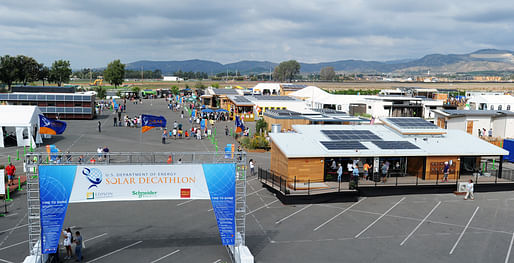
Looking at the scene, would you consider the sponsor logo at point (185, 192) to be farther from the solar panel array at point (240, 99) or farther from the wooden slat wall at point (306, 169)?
the solar panel array at point (240, 99)

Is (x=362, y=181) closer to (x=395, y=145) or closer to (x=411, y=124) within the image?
(x=395, y=145)

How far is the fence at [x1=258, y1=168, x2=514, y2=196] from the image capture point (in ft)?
71.3

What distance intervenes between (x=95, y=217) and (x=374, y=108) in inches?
1732

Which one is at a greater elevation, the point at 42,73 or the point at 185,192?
the point at 42,73

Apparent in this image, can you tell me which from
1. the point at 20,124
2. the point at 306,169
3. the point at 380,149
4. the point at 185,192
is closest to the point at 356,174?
the point at 380,149

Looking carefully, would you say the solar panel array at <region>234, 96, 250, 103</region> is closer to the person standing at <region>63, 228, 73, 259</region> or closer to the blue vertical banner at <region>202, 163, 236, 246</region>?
the blue vertical banner at <region>202, 163, 236, 246</region>

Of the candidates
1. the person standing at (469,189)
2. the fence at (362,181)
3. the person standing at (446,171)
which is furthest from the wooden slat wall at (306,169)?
the person standing at (469,189)

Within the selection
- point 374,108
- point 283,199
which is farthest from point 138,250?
point 374,108

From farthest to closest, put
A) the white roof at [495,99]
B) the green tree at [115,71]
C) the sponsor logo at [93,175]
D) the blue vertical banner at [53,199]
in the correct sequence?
the green tree at [115,71] < the white roof at [495,99] < the sponsor logo at [93,175] < the blue vertical banner at [53,199]

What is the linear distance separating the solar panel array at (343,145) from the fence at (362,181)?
173 cm

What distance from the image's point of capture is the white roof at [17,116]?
116 ft

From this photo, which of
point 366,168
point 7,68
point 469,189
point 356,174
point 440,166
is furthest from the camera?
point 7,68

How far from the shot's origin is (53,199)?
1327cm

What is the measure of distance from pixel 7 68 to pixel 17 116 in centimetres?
5199
